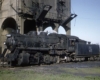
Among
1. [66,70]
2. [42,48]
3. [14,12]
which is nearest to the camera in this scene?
[66,70]

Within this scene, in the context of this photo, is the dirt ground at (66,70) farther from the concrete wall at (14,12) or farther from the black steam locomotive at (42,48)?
the concrete wall at (14,12)

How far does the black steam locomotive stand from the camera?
15867mm

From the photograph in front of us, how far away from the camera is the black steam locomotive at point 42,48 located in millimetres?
15867

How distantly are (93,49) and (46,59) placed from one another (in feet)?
26.2

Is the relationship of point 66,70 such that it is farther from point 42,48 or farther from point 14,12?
point 14,12

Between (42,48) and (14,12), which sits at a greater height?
(14,12)

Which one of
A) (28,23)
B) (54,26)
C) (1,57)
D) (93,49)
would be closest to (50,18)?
(54,26)

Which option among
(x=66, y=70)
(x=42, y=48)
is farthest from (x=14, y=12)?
(x=66, y=70)

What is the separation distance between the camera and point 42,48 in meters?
17.7

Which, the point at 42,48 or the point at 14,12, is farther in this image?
the point at 14,12

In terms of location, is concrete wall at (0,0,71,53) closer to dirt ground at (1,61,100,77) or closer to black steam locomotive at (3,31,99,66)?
black steam locomotive at (3,31,99,66)

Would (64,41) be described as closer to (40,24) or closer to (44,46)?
(44,46)

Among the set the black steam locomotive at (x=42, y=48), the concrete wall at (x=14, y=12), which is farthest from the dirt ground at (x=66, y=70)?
the concrete wall at (x=14, y=12)

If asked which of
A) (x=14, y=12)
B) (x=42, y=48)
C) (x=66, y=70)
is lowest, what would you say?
(x=66, y=70)
